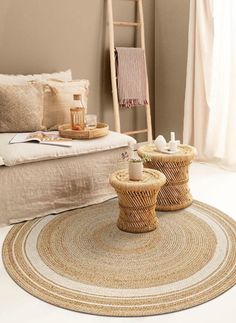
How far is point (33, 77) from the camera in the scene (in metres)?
3.12

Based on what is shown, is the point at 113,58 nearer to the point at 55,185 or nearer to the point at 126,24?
the point at 126,24

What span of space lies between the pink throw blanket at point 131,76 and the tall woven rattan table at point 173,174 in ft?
3.83

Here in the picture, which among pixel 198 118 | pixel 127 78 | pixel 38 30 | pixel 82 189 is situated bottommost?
pixel 82 189

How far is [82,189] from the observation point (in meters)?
2.65

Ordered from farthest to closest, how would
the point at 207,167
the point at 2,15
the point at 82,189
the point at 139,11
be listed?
the point at 139,11, the point at 207,167, the point at 2,15, the point at 82,189

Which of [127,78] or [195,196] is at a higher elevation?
[127,78]

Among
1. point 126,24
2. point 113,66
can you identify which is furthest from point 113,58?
point 126,24

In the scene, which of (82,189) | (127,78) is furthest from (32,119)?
(127,78)

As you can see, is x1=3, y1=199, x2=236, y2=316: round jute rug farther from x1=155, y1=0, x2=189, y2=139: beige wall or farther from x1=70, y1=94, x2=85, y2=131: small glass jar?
x1=155, y1=0, x2=189, y2=139: beige wall

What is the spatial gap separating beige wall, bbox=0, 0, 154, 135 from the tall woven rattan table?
127 cm

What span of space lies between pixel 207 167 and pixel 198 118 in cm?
44

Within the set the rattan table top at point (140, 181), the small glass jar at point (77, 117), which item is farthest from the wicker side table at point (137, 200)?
the small glass jar at point (77, 117)

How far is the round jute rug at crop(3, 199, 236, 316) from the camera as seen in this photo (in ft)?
5.48

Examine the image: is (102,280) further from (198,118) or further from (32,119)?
(198,118)
